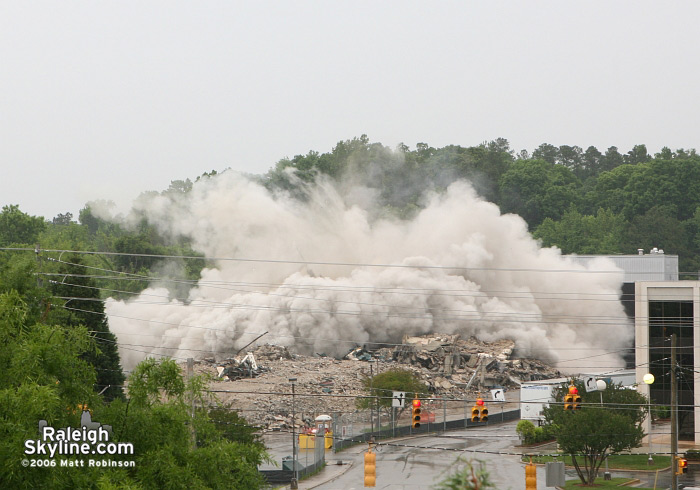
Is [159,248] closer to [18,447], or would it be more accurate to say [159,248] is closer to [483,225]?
[483,225]

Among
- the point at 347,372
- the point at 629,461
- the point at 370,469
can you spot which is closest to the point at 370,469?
the point at 370,469

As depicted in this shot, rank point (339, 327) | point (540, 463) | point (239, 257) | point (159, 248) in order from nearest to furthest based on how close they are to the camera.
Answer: point (540, 463), point (339, 327), point (239, 257), point (159, 248)

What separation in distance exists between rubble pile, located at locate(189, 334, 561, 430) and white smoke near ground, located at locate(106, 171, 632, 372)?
2.84 m

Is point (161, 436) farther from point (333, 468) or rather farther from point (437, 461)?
point (437, 461)

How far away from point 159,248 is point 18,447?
325 feet

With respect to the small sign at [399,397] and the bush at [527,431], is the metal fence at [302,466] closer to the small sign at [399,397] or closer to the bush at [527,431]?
the small sign at [399,397]

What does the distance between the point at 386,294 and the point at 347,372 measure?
14.9 metres

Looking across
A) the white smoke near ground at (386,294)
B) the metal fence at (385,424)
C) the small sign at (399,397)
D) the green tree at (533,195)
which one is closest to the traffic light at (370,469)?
the small sign at (399,397)

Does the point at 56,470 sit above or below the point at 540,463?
above

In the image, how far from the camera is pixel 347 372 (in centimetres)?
7606

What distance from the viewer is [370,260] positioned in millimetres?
100938

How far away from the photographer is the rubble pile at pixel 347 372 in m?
66.1

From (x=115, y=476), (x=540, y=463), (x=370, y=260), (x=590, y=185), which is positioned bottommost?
(x=540, y=463)

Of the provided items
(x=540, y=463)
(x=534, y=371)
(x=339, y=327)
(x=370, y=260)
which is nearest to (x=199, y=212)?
(x=370, y=260)
